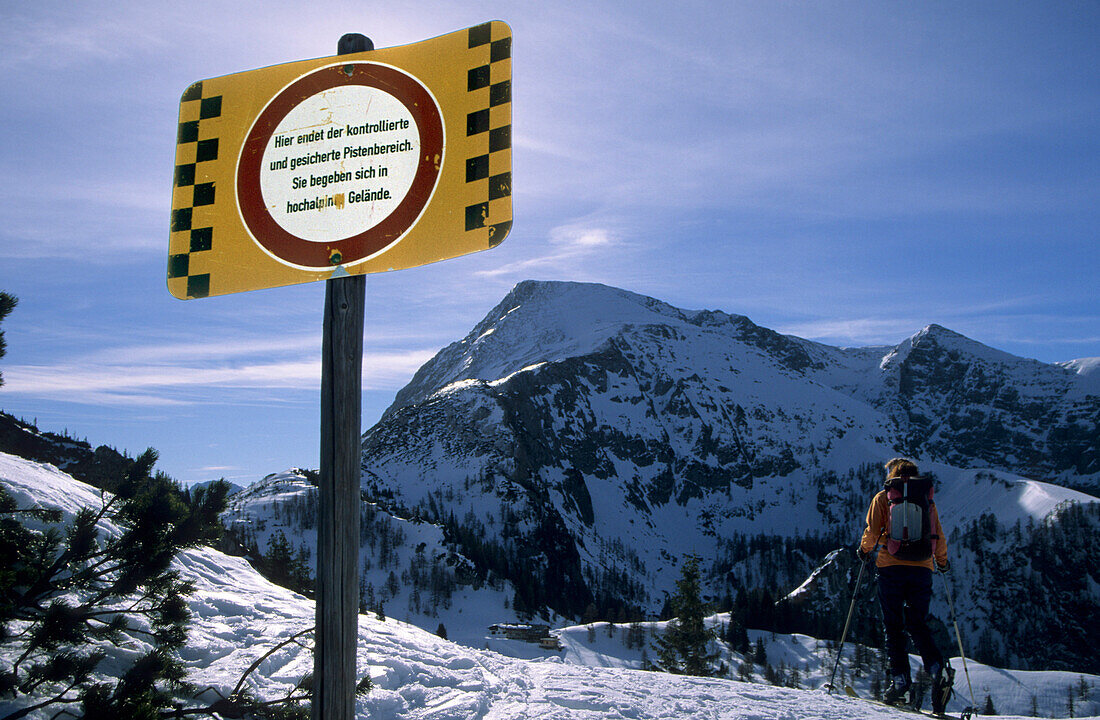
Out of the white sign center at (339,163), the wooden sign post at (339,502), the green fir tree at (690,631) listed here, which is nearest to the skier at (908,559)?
the wooden sign post at (339,502)

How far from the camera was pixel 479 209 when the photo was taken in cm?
382

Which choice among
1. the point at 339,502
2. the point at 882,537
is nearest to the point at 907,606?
the point at 882,537

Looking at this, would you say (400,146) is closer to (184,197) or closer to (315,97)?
(315,97)

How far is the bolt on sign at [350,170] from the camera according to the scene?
388 cm

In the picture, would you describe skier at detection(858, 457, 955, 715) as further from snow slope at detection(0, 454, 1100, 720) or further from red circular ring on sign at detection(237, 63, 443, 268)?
red circular ring on sign at detection(237, 63, 443, 268)

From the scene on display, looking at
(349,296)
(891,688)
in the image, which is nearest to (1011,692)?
(891,688)

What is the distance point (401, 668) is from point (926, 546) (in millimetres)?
6216

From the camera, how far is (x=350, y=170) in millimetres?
3992

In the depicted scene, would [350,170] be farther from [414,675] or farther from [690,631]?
[690,631]

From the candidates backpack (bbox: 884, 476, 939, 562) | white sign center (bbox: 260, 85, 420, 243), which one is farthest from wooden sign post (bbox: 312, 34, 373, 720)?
backpack (bbox: 884, 476, 939, 562)

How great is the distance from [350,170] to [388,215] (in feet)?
1.16

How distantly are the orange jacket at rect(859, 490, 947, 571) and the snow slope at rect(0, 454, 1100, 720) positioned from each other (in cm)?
196

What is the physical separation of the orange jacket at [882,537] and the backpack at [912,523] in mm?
57

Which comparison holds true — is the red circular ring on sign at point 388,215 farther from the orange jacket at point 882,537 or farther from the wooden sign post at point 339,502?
the orange jacket at point 882,537
